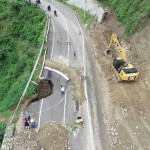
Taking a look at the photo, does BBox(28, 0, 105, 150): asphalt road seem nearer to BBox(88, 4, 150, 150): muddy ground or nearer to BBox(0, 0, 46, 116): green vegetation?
BBox(88, 4, 150, 150): muddy ground

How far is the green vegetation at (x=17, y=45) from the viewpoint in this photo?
29.9 meters

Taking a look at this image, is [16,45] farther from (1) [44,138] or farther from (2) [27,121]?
(1) [44,138]

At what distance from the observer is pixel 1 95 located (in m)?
33.3

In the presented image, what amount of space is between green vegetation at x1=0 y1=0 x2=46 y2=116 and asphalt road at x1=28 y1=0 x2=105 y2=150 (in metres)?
2.44

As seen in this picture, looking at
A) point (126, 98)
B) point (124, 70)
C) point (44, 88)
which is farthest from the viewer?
point (44, 88)

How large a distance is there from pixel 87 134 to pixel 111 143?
2.38 meters

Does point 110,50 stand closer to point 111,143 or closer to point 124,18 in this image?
point 124,18

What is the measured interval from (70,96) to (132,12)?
16.5 metres

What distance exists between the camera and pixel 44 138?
22.9 metres

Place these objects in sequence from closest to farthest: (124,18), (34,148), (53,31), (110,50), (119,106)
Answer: (34,148)
(119,106)
(110,50)
(124,18)
(53,31)

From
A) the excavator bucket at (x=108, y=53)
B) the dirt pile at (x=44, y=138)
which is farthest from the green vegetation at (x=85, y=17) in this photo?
the dirt pile at (x=44, y=138)

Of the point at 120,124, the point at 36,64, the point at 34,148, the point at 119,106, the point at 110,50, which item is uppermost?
the point at 110,50

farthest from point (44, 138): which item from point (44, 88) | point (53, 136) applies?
point (44, 88)

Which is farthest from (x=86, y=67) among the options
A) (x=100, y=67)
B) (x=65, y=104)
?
(x=65, y=104)
